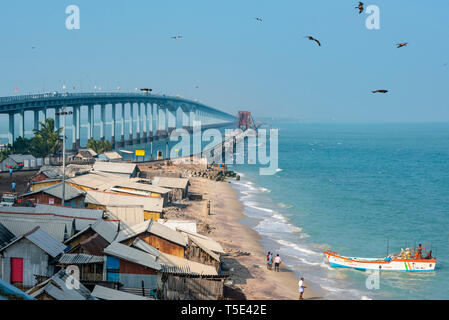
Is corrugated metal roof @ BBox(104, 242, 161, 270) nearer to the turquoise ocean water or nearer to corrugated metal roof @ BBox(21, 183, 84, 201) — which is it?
the turquoise ocean water

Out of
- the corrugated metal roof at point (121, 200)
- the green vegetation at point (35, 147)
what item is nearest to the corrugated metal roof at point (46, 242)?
the corrugated metal roof at point (121, 200)

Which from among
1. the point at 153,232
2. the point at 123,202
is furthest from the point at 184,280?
the point at 123,202

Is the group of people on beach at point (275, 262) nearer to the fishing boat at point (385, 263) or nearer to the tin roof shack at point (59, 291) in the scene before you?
Result: the fishing boat at point (385, 263)

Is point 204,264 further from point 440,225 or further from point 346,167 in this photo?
point 346,167

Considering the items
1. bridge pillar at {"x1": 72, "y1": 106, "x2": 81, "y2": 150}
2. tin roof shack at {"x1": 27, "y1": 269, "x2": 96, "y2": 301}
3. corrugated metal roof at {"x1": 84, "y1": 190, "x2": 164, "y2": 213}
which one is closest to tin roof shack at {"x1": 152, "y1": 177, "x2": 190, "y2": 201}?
corrugated metal roof at {"x1": 84, "y1": 190, "x2": 164, "y2": 213}

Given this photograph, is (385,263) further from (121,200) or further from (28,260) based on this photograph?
(28,260)

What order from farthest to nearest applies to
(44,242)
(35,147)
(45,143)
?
(45,143), (35,147), (44,242)
